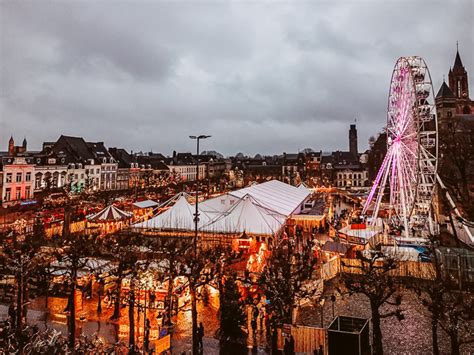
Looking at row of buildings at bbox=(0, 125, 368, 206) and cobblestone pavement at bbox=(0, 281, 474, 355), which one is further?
row of buildings at bbox=(0, 125, 368, 206)

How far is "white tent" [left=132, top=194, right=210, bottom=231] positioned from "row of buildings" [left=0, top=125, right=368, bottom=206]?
955 inches

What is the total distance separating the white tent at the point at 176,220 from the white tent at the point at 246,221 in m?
1.46

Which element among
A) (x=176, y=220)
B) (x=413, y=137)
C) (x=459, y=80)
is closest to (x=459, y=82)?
(x=459, y=80)

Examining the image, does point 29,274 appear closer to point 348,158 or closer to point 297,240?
point 297,240

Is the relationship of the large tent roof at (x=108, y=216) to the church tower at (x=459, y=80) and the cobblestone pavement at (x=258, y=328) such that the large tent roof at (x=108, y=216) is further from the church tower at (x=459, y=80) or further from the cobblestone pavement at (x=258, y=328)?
the church tower at (x=459, y=80)

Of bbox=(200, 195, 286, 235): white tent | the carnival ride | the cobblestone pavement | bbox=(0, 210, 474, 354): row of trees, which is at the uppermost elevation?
the carnival ride

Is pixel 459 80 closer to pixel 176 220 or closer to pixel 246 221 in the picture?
pixel 246 221

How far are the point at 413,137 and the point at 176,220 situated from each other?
17.2 meters

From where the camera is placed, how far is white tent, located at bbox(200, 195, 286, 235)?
23.2 meters

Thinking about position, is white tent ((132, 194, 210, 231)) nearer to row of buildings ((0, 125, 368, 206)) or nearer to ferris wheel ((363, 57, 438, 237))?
ferris wheel ((363, 57, 438, 237))

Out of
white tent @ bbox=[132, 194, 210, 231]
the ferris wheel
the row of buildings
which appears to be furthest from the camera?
the row of buildings

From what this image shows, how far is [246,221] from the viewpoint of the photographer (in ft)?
78.9

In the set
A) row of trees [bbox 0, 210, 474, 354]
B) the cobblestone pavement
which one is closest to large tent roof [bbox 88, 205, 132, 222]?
row of trees [bbox 0, 210, 474, 354]

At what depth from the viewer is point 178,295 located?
14.9 metres
